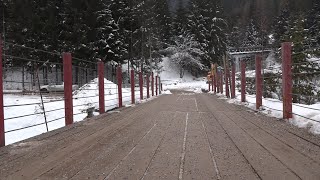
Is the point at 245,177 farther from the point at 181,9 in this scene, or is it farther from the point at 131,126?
the point at 181,9

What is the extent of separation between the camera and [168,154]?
4.52 meters

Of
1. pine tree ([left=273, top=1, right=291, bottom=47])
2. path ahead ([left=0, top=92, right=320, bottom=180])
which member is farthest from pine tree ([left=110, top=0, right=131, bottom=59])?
pine tree ([left=273, top=1, right=291, bottom=47])

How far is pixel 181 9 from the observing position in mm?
68625

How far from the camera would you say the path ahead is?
12.0 feet

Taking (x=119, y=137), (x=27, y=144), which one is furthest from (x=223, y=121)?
(x=27, y=144)

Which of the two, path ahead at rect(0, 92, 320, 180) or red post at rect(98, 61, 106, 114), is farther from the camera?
red post at rect(98, 61, 106, 114)

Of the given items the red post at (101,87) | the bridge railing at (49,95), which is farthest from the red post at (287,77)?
the red post at (101,87)

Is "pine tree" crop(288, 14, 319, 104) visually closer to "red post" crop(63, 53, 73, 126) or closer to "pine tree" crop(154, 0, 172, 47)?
"red post" crop(63, 53, 73, 126)

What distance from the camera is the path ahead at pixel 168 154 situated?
3.67m

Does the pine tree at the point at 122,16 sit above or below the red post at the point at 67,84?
above

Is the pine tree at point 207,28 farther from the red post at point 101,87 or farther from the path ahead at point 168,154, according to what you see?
the path ahead at point 168,154

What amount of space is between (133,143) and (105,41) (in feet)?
107

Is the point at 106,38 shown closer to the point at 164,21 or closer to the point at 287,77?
the point at 287,77

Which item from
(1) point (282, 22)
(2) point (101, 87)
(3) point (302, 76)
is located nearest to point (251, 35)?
(1) point (282, 22)
